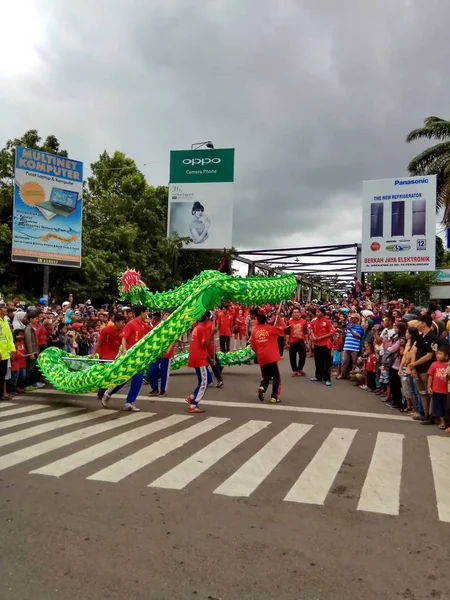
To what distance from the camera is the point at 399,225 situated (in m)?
24.9

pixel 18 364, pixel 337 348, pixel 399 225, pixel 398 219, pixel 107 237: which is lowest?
pixel 18 364

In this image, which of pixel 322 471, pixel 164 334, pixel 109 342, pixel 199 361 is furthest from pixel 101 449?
pixel 109 342

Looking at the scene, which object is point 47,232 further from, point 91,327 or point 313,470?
point 313,470

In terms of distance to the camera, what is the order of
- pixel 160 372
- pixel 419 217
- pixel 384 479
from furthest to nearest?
pixel 419 217 < pixel 160 372 < pixel 384 479

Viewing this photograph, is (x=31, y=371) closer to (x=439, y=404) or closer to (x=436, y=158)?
(x=439, y=404)

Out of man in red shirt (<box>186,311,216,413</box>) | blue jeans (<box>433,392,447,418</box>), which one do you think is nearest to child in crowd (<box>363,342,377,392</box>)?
blue jeans (<box>433,392,447,418</box>)

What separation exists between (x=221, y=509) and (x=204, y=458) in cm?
145

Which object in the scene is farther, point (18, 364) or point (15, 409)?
point (18, 364)

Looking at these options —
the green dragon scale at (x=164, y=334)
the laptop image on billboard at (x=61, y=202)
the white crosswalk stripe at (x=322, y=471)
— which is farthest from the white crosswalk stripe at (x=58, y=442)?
the laptop image on billboard at (x=61, y=202)

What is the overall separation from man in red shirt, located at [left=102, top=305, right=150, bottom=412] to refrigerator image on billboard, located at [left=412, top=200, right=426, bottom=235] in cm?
1893

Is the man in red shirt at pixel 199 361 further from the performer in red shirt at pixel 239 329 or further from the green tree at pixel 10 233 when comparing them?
the green tree at pixel 10 233

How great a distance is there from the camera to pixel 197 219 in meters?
29.1

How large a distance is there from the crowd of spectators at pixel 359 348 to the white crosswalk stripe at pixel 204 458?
8.35 feet

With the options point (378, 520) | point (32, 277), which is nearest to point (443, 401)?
point (378, 520)
